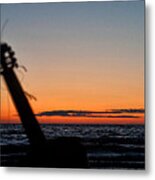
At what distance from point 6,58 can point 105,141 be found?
48cm

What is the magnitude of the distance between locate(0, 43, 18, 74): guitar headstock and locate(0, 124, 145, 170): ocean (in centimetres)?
22

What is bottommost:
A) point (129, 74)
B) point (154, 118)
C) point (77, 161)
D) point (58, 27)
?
point (77, 161)

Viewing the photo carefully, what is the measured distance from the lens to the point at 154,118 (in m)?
1.89

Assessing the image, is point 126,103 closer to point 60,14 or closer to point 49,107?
point 49,107

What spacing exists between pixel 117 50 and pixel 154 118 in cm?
28

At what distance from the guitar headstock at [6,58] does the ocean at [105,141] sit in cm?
22

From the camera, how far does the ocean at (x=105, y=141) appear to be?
189 centimetres

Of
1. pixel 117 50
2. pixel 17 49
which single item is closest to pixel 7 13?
pixel 17 49

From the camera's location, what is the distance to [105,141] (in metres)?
1.91

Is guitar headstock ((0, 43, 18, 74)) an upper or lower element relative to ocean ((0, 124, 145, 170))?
upper

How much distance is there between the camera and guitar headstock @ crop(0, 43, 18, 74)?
77.1 inches

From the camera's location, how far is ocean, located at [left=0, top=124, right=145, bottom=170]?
189 cm

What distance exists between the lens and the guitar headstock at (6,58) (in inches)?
77.1

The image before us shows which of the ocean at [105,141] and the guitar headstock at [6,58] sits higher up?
the guitar headstock at [6,58]
